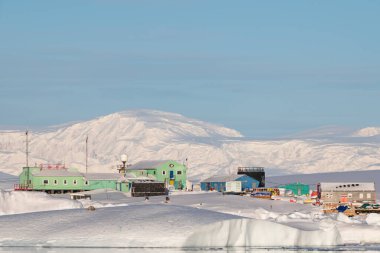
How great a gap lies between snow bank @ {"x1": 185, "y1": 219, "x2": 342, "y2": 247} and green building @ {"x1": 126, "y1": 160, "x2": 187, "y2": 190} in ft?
233

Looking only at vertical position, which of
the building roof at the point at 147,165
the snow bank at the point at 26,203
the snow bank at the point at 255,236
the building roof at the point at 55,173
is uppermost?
the building roof at the point at 147,165

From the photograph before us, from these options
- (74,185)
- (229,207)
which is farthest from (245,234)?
(74,185)

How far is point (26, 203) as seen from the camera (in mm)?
68500

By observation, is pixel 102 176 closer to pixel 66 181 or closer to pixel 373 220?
pixel 66 181

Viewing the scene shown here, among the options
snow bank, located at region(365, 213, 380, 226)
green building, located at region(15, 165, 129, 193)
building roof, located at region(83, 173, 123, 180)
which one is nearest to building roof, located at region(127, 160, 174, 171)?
building roof, located at region(83, 173, 123, 180)

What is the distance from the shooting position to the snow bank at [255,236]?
160ft

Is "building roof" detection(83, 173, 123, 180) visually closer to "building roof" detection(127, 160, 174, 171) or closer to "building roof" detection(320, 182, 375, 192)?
"building roof" detection(127, 160, 174, 171)

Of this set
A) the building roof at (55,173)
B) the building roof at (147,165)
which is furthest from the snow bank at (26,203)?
the building roof at (147,165)

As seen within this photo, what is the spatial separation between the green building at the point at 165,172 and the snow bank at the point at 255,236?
233 ft

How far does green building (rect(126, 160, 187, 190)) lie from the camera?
123 meters

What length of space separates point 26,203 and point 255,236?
23.3 m

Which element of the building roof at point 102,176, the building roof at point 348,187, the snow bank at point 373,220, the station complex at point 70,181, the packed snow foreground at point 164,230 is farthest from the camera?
the building roof at point 102,176

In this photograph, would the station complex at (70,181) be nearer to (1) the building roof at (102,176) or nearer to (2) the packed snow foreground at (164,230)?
(1) the building roof at (102,176)

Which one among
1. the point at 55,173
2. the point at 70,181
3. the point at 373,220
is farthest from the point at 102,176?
the point at 373,220
